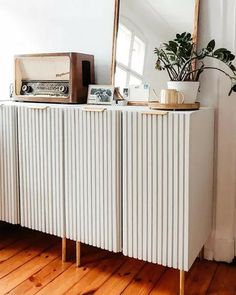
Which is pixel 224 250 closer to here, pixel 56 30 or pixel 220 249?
Result: pixel 220 249

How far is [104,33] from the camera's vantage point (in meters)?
2.32

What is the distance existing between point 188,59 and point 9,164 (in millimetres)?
1204

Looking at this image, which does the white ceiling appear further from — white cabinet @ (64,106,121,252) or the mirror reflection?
white cabinet @ (64,106,121,252)

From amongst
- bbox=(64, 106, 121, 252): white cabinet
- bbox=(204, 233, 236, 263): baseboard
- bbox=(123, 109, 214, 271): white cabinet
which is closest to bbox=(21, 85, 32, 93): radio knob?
bbox=(64, 106, 121, 252): white cabinet

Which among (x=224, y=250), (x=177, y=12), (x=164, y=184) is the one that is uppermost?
(x=177, y=12)

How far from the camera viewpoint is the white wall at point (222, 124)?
1.98 m

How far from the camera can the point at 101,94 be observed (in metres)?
2.18

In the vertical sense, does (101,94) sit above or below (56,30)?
below

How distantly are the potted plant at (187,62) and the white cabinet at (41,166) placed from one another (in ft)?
2.04

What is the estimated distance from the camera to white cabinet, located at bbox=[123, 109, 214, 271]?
5.56ft

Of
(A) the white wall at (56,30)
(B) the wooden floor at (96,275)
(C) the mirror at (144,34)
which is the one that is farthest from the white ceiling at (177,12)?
(B) the wooden floor at (96,275)

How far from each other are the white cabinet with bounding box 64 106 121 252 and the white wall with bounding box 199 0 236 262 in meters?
0.58

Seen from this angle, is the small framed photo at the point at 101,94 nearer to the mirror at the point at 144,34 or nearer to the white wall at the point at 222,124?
the mirror at the point at 144,34

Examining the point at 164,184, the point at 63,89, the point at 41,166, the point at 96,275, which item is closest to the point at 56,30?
the point at 63,89
